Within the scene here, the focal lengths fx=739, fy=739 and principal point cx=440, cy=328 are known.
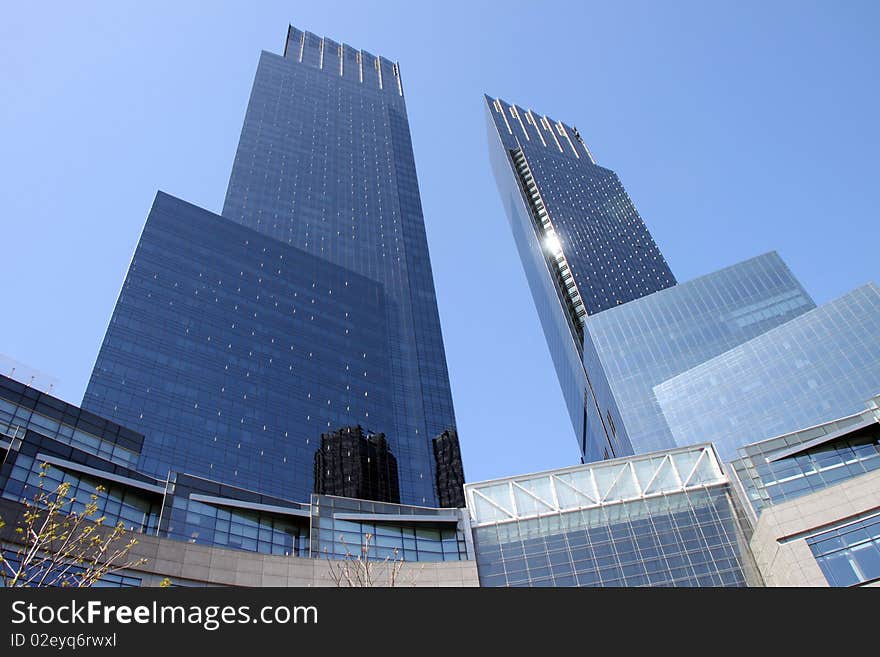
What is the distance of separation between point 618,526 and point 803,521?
12.2 metres

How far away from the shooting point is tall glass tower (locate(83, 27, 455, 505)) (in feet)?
370

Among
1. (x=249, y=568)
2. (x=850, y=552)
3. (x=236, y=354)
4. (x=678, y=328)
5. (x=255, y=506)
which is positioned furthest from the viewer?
(x=678, y=328)

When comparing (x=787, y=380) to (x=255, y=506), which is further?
(x=787, y=380)

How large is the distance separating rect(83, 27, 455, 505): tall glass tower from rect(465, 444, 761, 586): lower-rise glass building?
2574 inches

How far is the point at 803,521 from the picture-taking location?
4744cm

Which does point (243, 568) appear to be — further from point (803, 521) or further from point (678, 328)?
point (678, 328)

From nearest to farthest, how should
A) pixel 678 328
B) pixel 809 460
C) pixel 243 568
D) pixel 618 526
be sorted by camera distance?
pixel 243 568, pixel 809 460, pixel 618 526, pixel 678 328

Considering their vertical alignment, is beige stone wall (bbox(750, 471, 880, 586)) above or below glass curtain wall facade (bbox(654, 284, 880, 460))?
below

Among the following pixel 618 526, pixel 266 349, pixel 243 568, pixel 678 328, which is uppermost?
pixel 678 328

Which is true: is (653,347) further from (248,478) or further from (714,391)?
(248,478)

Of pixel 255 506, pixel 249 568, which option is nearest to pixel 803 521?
pixel 249 568

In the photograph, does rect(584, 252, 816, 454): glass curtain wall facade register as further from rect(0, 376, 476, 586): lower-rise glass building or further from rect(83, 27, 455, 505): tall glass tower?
rect(0, 376, 476, 586): lower-rise glass building

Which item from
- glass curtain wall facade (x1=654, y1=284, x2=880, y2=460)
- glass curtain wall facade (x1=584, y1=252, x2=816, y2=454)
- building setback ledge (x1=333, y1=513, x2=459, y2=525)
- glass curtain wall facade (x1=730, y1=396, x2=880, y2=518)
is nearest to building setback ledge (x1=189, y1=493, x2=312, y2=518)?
building setback ledge (x1=333, y1=513, x2=459, y2=525)

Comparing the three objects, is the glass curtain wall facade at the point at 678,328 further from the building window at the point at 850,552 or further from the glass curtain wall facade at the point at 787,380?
the building window at the point at 850,552
